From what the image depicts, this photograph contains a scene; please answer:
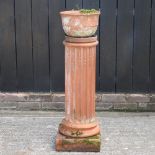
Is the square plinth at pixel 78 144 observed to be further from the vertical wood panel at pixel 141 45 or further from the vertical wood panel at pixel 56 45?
the vertical wood panel at pixel 141 45

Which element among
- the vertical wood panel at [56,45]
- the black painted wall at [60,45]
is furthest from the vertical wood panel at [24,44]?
the vertical wood panel at [56,45]

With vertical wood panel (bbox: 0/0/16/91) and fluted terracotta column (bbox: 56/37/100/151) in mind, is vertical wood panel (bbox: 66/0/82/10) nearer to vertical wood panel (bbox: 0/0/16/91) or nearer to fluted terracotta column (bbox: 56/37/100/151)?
vertical wood panel (bbox: 0/0/16/91)

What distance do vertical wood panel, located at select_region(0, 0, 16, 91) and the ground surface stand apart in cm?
40

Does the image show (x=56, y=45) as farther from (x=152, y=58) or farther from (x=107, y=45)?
(x=152, y=58)

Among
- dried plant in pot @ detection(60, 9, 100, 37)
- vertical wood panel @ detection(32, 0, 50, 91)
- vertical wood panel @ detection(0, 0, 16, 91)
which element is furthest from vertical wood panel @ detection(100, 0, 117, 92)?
dried plant in pot @ detection(60, 9, 100, 37)

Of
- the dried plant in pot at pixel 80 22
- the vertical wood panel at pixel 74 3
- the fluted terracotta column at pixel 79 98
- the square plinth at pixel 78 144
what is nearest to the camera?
the dried plant in pot at pixel 80 22

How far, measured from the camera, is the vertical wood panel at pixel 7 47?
6.17 metres

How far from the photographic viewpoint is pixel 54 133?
5656mm

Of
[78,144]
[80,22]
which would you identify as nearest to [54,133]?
[78,144]

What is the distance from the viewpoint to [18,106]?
6414 millimetres

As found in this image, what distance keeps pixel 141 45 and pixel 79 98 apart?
1499 millimetres

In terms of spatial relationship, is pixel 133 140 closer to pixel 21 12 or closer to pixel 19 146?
pixel 19 146

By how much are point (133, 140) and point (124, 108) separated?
3.27ft

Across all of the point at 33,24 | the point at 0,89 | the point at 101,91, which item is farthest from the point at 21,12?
the point at 101,91
